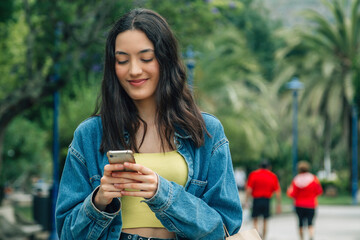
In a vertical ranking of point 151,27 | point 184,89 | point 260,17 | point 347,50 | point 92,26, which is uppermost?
point 260,17

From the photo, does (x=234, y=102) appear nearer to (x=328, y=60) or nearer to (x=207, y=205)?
(x=328, y=60)

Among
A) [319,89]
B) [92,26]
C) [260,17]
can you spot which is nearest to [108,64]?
[92,26]

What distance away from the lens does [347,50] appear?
3478 centimetres

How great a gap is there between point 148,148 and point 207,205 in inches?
12.7

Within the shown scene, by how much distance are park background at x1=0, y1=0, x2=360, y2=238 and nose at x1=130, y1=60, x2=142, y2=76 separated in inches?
18.7

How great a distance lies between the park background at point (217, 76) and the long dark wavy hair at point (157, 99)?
0.33 metres

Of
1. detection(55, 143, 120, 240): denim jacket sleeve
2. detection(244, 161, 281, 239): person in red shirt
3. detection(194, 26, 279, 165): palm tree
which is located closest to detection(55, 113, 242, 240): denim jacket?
detection(55, 143, 120, 240): denim jacket sleeve

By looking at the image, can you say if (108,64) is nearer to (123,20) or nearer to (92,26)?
(123,20)

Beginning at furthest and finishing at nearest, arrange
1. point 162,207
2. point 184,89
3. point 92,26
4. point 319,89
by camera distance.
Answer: point 319,89
point 92,26
point 184,89
point 162,207

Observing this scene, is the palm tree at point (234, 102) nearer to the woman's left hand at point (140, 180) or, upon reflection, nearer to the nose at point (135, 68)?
the nose at point (135, 68)

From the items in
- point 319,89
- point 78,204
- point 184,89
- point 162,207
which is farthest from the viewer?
point 319,89

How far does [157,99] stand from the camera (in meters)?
2.52

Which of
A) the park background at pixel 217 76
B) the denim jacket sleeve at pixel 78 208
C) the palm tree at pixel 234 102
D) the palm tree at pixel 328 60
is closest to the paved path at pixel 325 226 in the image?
the park background at pixel 217 76

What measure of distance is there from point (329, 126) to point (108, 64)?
33.9 meters
